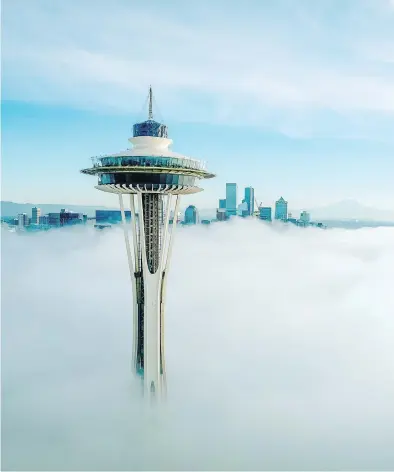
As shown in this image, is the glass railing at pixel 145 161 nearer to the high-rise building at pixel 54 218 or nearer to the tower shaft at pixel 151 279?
the tower shaft at pixel 151 279

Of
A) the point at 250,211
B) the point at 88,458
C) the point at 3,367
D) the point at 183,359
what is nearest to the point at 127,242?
the point at 88,458

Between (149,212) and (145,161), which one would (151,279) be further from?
(145,161)

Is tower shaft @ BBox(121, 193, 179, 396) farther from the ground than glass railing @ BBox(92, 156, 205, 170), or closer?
closer

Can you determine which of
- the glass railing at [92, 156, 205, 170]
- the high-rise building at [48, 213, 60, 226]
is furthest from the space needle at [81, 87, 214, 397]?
the high-rise building at [48, 213, 60, 226]

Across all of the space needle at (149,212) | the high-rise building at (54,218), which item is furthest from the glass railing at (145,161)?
the high-rise building at (54,218)

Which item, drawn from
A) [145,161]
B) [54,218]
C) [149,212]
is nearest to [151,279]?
[149,212]

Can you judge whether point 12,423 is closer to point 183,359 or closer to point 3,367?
point 3,367

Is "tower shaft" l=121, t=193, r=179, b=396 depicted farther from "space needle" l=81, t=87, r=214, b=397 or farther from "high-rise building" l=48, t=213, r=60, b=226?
"high-rise building" l=48, t=213, r=60, b=226

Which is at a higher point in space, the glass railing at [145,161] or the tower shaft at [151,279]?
the glass railing at [145,161]

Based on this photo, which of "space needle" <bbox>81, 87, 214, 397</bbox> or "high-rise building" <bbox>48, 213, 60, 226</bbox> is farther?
"high-rise building" <bbox>48, 213, 60, 226</bbox>
